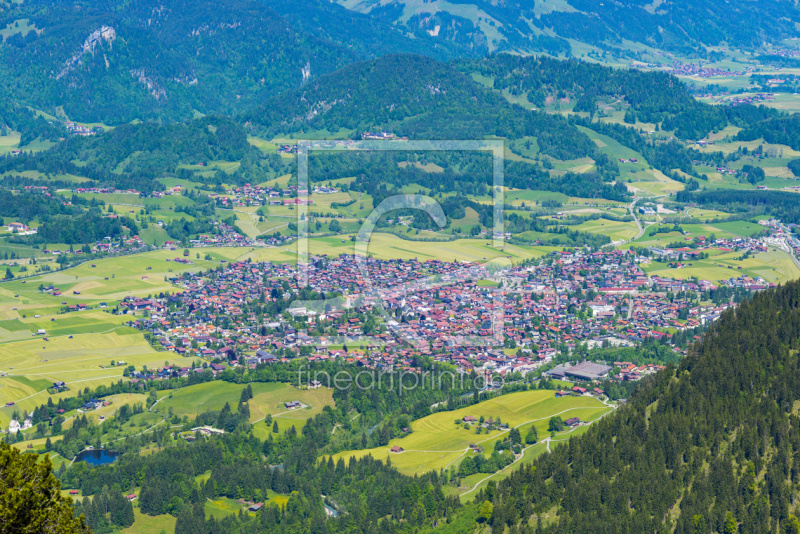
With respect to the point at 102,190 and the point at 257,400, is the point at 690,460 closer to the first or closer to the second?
the point at 257,400

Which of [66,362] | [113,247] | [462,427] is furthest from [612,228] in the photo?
[66,362]

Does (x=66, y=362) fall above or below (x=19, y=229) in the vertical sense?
below

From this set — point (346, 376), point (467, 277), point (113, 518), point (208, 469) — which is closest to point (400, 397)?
point (346, 376)

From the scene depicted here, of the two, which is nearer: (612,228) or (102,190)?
(612,228)

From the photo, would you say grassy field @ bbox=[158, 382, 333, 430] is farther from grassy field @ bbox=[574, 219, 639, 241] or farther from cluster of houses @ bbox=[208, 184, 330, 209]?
cluster of houses @ bbox=[208, 184, 330, 209]

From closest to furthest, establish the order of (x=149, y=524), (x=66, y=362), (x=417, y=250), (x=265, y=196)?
(x=149, y=524) → (x=66, y=362) → (x=417, y=250) → (x=265, y=196)

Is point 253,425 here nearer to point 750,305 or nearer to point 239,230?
point 750,305

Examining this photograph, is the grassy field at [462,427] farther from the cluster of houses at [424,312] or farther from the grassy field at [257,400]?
the cluster of houses at [424,312]
